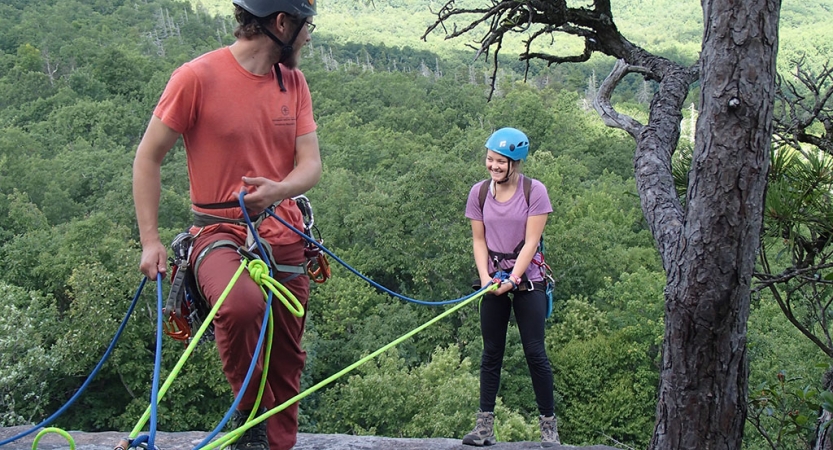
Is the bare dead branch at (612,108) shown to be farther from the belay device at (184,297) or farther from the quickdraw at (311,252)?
the belay device at (184,297)

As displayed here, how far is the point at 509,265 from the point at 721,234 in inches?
71.4

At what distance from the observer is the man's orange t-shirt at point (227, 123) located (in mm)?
2656

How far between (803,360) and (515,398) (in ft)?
30.3

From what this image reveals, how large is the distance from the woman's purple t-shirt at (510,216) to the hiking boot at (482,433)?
816mm

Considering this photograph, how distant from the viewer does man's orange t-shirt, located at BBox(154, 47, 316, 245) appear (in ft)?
8.71

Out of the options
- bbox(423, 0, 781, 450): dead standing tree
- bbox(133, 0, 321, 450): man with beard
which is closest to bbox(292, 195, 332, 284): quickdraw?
bbox(133, 0, 321, 450): man with beard

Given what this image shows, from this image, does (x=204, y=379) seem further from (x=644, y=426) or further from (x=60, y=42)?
(x=60, y=42)

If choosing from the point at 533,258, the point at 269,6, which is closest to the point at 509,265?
the point at 533,258

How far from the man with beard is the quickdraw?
0.59 ft

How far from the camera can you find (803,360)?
23.1 m

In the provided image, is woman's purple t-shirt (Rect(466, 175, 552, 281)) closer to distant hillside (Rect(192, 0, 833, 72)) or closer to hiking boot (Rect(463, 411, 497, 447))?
hiking boot (Rect(463, 411, 497, 447))

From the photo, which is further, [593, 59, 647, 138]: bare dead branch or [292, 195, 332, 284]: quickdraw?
[593, 59, 647, 138]: bare dead branch

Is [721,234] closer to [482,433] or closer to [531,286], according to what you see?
[531,286]

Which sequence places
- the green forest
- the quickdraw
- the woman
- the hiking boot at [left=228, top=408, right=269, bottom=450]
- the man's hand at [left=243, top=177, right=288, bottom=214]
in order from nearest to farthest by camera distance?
1. the man's hand at [left=243, top=177, right=288, bottom=214]
2. the hiking boot at [left=228, top=408, right=269, bottom=450]
3. the quickdraw
4. the woman
5. the green forest
